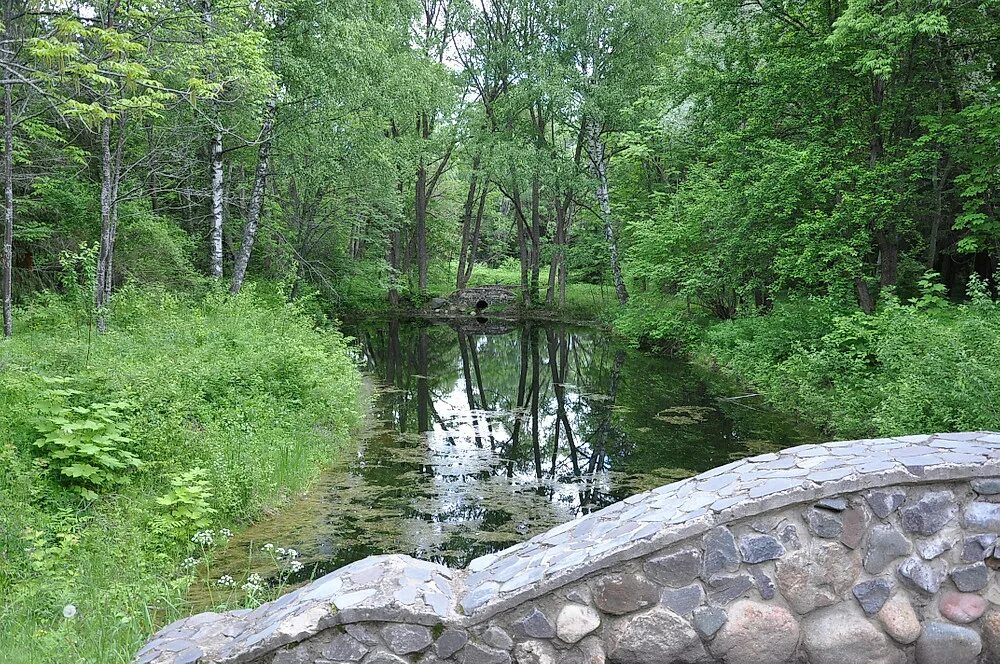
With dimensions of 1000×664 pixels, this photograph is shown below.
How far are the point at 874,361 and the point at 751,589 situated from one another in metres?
8.55

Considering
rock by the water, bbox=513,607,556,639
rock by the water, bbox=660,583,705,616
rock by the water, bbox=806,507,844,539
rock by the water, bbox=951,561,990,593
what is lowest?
rock by the water, bbox=513,607,556,639

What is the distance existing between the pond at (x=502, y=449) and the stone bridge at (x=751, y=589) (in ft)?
Result: 8.77

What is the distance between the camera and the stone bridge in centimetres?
347

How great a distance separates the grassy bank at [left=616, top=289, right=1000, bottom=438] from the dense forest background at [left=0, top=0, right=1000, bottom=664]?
49 mm

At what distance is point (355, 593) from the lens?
3.52 m

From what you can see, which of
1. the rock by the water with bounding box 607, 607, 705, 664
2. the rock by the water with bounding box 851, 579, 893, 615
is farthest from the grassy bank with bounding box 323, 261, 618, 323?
the rock by the water with bounding box 607, 607, 705, 664

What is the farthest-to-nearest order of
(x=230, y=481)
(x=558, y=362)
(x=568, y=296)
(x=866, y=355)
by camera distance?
(x=568, y=296) < (x=558, y=362) < (x=866, y=355) < (x=230, y=481)

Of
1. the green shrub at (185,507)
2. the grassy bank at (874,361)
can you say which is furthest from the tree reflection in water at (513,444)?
the green shrub at (185,507)

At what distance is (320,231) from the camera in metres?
22.5

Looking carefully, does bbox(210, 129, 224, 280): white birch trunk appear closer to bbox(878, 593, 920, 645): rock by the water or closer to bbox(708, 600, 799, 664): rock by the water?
bbox(708, 600, 799, 664): rock by the water

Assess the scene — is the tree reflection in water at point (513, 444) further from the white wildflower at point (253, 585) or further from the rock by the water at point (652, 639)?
the rock by the water at point (652, 639)

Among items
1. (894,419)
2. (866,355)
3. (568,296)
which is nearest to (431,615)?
(894,419)

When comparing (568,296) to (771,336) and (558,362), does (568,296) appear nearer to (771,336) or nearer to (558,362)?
(558,362)

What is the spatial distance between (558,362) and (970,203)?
10.1m
